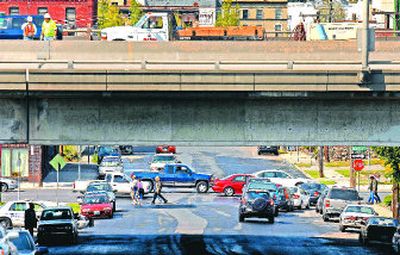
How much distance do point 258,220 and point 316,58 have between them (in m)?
20.2

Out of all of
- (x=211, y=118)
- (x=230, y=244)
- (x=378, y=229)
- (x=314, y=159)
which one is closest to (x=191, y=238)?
(x=230, y=244)

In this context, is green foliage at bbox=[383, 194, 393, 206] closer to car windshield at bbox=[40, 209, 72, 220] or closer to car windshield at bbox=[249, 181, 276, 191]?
car windshield at bbox=[249, 181, 276, 191]

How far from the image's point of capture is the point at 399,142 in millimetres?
38688

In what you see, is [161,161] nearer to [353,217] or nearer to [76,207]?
[76,207]

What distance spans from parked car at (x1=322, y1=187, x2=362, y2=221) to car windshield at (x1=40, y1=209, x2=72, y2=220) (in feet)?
52.4

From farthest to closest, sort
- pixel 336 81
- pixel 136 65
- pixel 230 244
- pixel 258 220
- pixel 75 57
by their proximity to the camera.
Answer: pixel 258 220 < pixel 230 244 < pixel 75 57 < pixel 136 65 < pixel 336 81

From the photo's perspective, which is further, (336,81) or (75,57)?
(75,57)

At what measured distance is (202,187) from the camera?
81875 millimetres

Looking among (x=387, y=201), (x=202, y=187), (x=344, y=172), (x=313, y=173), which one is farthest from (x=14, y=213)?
(x=344, y=172)

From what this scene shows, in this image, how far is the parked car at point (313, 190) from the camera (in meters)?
74.3

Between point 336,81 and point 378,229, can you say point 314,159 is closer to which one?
point 378,229

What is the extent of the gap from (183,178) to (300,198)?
41.8 feet

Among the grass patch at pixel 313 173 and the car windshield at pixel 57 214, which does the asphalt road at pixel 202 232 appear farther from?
the grass patch at pixel 313 173

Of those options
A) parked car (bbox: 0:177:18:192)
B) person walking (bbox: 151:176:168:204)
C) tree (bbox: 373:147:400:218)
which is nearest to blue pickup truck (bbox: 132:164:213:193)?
parked car (bbox: 0:177:18:192)
